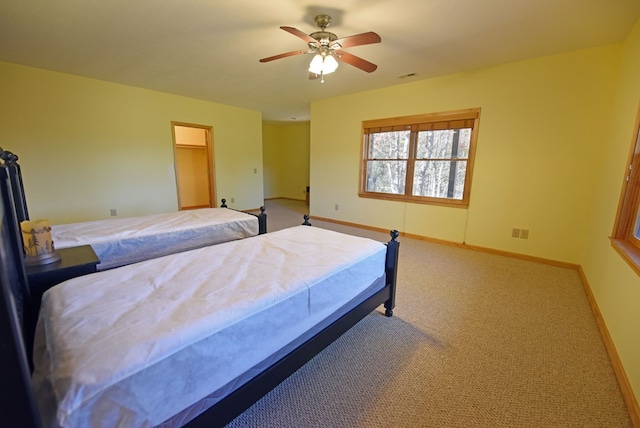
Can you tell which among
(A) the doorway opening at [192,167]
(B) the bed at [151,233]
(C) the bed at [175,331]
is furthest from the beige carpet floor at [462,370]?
(A) the doorway opening at [192,167]

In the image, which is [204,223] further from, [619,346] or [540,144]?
[540,144]

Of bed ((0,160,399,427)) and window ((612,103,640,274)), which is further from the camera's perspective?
window ((612,103,640,274))

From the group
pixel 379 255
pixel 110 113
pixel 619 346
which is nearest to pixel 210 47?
pixel 110 113

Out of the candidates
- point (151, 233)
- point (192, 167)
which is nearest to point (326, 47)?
point (151, 233)

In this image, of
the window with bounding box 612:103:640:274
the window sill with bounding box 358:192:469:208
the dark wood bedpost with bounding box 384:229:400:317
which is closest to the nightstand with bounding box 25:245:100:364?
the dark wood bedpost with bounding box 384:229:400:317

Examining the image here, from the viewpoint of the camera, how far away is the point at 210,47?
9.36 ft

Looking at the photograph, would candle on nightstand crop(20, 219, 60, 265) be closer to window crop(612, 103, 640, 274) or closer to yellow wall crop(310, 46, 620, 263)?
window crop(612, 103, 640, 274)

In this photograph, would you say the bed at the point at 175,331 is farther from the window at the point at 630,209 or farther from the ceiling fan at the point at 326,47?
the window at the point at 630,209

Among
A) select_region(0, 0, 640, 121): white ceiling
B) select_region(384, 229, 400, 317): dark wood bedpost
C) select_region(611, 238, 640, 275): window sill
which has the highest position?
select_region(0, 0, 640, 121): white ceiling

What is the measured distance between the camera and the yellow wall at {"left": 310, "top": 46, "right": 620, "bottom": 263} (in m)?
2.88

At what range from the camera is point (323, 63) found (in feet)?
7.90

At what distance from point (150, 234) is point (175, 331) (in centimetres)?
180

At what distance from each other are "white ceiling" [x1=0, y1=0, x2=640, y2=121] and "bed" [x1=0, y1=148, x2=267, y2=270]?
137cm

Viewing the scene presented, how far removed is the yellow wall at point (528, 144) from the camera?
2881 millimetres
